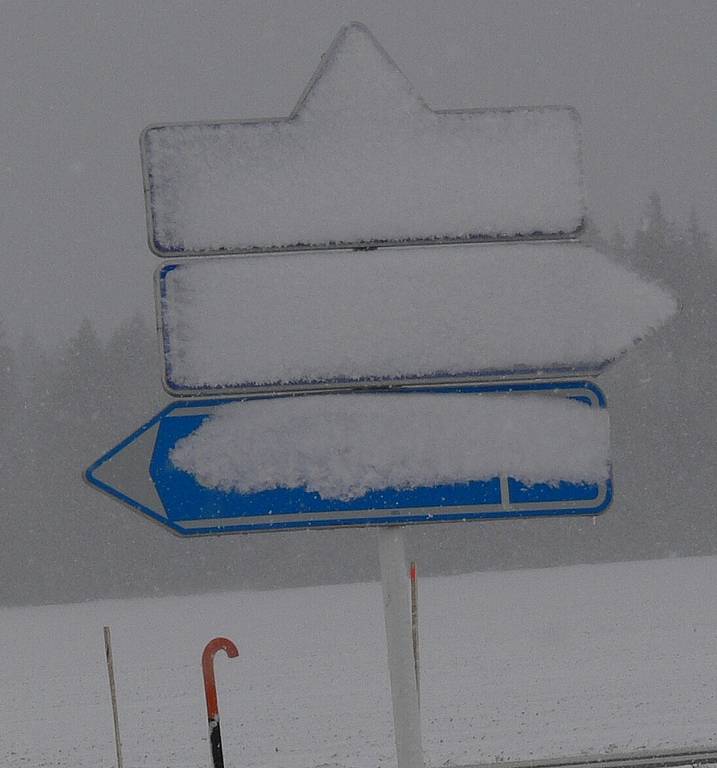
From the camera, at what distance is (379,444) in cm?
285

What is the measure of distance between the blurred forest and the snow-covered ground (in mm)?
15541

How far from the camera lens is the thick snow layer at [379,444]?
2.84 meters

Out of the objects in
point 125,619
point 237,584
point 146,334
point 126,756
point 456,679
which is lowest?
point 237,584

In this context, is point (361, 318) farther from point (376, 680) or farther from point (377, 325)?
point (376, 680)

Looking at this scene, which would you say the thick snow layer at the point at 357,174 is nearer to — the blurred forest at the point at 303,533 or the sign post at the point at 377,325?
the sign post at the point at 377,325

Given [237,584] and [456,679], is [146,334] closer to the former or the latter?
[237,584]

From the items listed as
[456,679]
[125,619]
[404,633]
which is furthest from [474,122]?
[125,619]

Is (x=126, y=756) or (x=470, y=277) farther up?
(x=470, y=277)

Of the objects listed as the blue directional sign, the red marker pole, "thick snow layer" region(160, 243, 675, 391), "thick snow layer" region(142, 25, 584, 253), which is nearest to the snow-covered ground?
the red marker pole

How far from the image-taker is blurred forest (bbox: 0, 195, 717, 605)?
4738cm

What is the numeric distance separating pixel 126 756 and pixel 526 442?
987 centimetres

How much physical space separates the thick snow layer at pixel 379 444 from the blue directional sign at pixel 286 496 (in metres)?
0.02

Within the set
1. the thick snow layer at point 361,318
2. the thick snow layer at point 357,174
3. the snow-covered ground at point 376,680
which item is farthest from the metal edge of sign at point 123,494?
the snow-covered ground at point 376,680

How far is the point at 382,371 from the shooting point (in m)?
2.86
